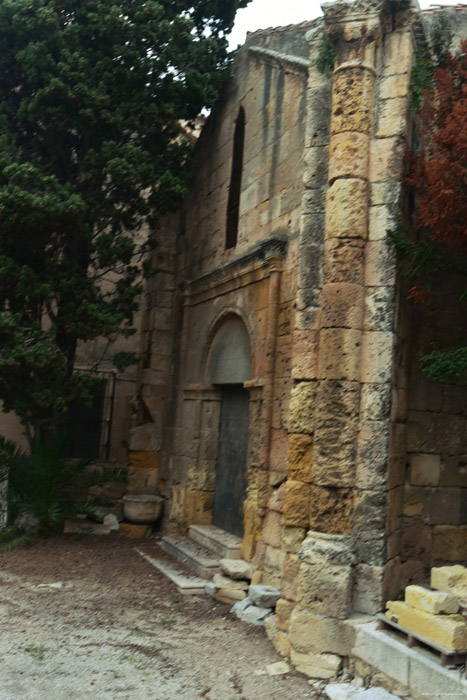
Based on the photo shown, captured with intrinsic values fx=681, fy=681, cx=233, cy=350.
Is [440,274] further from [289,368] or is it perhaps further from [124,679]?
[124,679]

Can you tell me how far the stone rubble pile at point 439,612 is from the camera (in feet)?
Result: 14.4

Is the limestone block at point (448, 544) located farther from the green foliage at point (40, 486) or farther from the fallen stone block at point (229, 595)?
the green foliage at point (40, 486)

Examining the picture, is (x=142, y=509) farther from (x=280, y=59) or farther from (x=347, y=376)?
(x=280, y=59)

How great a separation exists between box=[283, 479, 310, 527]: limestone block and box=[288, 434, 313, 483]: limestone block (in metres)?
0.06

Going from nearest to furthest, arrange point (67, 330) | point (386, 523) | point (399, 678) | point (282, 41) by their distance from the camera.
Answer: point (399, 678) → point (386, 523) → point (282, 41) → point (67, 330)

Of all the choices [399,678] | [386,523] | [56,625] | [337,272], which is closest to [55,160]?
[337,272]

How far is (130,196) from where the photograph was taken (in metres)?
9.65

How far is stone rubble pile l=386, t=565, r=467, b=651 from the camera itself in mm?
4395

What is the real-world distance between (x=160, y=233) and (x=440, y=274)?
616cm

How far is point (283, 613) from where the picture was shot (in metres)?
5.71

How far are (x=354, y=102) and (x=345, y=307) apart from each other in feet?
5.83

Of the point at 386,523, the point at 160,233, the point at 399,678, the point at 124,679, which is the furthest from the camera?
the point at 160,233

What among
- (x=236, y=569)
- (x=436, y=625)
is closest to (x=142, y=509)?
(x=236, y=569)

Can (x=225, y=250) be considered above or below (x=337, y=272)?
above
